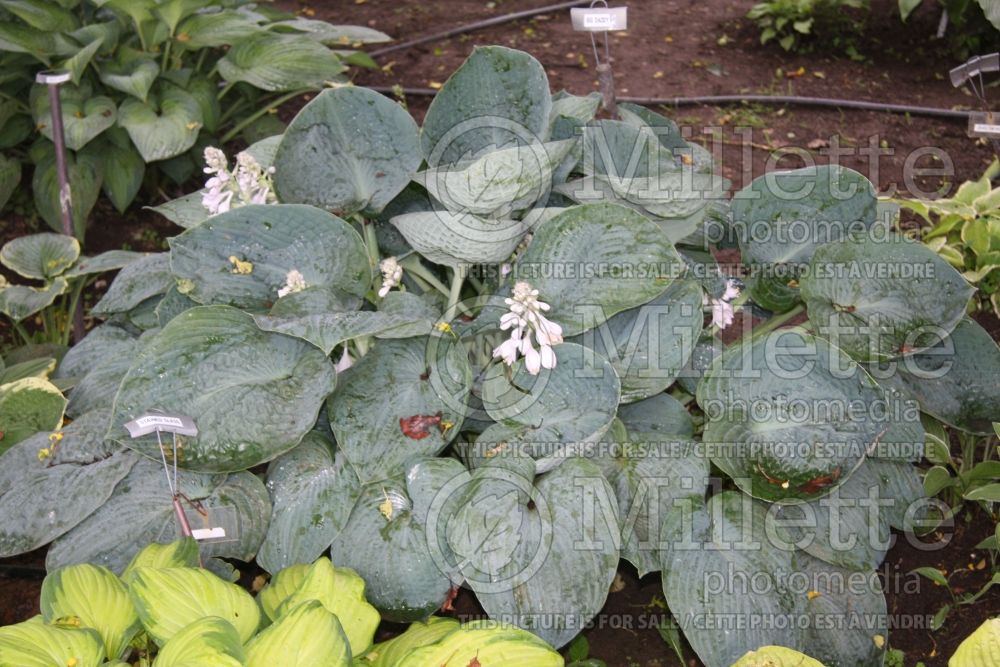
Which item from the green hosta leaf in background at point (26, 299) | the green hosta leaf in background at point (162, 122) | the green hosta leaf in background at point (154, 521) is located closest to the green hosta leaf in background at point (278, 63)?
the green hosta leaf in background at point (162, 122)

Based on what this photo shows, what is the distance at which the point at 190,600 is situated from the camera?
1.46 metres

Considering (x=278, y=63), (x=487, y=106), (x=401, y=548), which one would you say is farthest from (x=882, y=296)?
(x=278, y=63)

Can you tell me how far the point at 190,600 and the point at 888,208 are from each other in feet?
5.53

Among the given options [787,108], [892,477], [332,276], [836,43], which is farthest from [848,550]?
[836,43]

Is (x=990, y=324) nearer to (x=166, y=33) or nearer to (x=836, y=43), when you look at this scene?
(x=836, y=43)

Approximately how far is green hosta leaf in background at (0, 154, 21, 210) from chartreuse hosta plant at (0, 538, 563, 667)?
6.54ft

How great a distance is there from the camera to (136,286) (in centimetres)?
221

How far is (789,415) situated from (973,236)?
Answer: 1178mm

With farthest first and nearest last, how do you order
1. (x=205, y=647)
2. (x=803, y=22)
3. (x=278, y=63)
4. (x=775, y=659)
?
(x=803, y=22) → (x=278, y=63) → (x=775, y=659) → (x=205, y=647)

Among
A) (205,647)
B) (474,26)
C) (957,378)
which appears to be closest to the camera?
(205,647)

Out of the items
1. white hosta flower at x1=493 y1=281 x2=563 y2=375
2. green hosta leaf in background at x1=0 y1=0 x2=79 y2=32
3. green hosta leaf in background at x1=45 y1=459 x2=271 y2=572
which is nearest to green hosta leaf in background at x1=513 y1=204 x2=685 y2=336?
white hosta flower at x1=493 y1=281 x2=563 y2=375

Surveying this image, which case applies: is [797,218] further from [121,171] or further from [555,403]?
[121,171]

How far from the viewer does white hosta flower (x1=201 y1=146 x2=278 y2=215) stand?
6.45ft

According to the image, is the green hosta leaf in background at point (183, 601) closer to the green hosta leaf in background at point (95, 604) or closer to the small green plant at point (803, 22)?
the green hosta leaf in background at point (95, 604)
